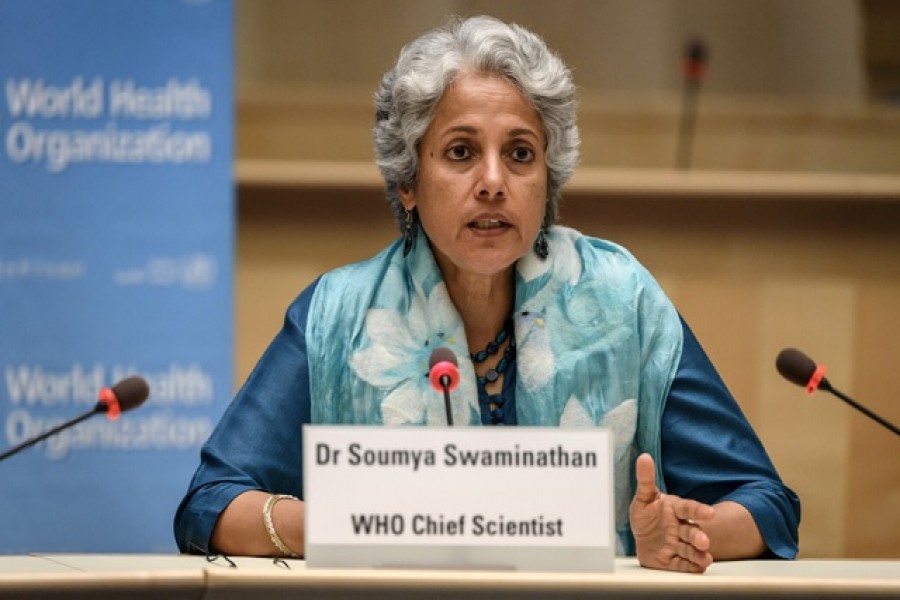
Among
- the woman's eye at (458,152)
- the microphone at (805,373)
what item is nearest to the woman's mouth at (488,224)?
the woman's eye at (458,152)

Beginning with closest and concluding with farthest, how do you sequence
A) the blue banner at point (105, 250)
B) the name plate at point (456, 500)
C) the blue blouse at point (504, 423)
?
the name plate at point (456, 500) → the blue blouse at point (504, 423) → the blue banner at point (105, 250)

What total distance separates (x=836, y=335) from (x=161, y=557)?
308cm

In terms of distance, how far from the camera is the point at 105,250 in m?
3.57

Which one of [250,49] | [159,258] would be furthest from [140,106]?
[250,49]

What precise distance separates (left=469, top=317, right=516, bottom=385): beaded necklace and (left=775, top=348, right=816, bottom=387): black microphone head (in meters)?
0.52

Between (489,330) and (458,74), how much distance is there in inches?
18.8

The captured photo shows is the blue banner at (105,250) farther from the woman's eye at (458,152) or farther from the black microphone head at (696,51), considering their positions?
the black microphone head at (696,51)

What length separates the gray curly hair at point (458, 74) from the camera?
2.44 metres

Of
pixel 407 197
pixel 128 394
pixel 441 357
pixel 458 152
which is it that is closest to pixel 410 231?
pixel 407 197

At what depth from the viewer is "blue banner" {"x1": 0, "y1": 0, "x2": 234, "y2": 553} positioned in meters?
3.54

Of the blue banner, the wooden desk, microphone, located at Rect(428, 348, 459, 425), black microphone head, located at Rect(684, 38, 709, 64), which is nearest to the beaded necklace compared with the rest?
microphone, located at Rect(428, 348, 459, 425)

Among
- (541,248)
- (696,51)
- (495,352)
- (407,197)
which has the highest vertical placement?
(696,51)

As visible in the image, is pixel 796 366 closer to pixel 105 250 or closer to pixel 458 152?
pixel 458 152

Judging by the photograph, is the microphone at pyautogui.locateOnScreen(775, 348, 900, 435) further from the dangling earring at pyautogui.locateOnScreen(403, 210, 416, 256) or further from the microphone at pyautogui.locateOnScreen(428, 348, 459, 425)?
the dangling earring at pyautogui.locateOnScreen(403, 210, 416, 256)
